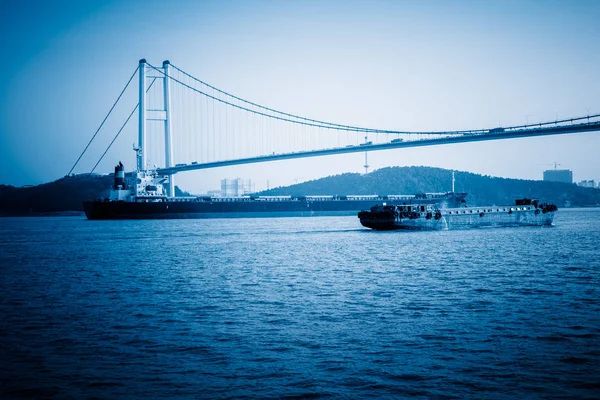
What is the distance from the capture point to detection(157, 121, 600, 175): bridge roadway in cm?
4925

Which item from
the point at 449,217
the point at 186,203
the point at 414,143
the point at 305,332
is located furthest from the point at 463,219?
the point at 186,203

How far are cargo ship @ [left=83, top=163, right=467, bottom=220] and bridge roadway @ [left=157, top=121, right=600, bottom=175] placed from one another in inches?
142

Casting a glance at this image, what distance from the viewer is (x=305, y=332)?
8.77 metres

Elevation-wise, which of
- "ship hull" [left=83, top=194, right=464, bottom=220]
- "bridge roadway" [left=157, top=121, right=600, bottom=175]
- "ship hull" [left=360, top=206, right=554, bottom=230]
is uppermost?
"bridge roadway" [left=157, top=121, right=600, bottom=175]

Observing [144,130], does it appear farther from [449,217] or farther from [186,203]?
[449,217]

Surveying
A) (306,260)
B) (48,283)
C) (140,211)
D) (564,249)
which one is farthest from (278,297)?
(140,211)

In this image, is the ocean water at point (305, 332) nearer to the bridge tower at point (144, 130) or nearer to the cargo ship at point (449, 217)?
the cargo ship at point (449, 217)

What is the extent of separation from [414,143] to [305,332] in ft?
174

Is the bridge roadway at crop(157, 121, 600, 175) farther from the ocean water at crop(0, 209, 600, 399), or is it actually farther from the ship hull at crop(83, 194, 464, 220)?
the ocean water at crop(0, 209, 600, 399)

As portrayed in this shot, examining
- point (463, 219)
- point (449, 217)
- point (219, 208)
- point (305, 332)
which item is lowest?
point (305, 332)

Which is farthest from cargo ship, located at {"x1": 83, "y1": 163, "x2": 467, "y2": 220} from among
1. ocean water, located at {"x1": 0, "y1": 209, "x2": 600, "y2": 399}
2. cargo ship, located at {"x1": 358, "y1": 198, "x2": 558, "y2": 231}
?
ocean water, located at {"x1": 0, "y1": 209, "x2": 600, "y2": 399}

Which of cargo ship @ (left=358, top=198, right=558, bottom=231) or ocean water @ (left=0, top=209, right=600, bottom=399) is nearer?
ocean water @ (left=0, top=209, right=600, bottom=399)

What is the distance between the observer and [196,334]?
871 centimetres

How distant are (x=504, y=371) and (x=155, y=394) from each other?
13.1 ft
